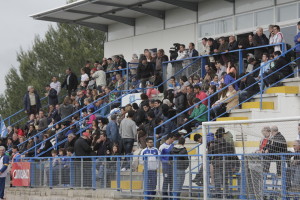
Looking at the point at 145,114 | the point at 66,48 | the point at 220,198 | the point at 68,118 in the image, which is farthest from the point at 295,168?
the point at 66,48

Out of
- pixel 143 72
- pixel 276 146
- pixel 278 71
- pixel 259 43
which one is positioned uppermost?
pixel 259 43

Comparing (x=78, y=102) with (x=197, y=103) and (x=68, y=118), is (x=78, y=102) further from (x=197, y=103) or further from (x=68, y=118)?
(x=197, y=103)

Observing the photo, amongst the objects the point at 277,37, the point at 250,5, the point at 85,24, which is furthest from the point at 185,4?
the point at 277,37

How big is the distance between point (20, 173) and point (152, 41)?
916cm

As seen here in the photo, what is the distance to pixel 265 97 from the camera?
2009cm

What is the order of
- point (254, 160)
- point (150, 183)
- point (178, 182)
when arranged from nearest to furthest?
point (254, 160), point (178, 182), point (150, 183)

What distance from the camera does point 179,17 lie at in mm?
28547

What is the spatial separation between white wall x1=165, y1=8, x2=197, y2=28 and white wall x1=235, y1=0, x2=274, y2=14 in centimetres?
236

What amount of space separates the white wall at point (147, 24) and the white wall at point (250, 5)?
4499 millimetres

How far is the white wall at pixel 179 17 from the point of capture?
27.9 meters

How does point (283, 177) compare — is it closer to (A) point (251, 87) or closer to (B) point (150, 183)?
(B) point (150, 183)

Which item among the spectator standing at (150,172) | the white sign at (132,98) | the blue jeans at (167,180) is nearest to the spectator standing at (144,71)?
the white sign at (132,98)

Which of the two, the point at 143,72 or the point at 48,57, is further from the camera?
the point at 48,57

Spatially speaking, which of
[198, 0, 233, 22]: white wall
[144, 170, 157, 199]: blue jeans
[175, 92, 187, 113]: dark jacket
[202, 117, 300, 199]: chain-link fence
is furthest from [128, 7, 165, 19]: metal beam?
[202, 117, 300, 199]: chain-link fence
